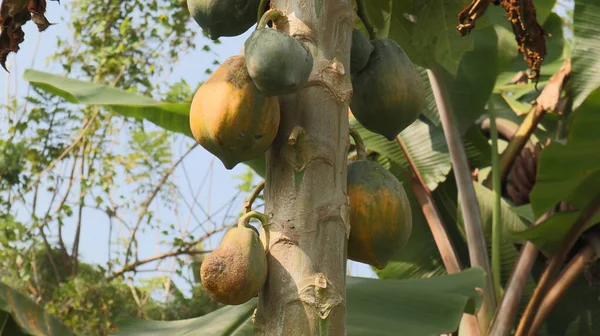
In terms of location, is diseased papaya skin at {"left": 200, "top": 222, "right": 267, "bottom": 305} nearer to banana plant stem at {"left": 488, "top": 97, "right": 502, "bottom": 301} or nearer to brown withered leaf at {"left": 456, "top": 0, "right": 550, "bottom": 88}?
brown withered leaf at {"left": 456, "top": 0, "right": 550, "bottom": 88}

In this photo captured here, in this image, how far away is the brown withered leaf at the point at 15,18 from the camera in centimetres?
130

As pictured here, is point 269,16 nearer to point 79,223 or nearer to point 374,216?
point 374,216

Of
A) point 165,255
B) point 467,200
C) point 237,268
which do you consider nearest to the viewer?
point 237,268

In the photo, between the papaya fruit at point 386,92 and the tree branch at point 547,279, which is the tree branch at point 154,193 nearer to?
the tree branch at point 547,279

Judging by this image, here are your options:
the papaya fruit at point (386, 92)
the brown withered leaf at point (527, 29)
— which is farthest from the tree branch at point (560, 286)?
the papaya fruit at point (386, 92)

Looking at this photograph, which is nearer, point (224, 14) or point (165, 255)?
point (224, 14)

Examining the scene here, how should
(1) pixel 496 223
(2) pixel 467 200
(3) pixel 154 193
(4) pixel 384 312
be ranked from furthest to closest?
(3) pixel 154 193 → (1) pixel 496 223 → (2) pixel 467 200 → (4) pixel 384 312

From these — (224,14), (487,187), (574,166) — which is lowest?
(224,14)

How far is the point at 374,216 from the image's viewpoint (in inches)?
42.4

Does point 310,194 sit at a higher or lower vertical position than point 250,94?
lower

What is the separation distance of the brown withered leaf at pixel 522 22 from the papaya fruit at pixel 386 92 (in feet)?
1.03

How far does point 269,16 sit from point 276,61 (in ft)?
0.45

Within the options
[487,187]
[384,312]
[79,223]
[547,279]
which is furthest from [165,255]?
[384,312]

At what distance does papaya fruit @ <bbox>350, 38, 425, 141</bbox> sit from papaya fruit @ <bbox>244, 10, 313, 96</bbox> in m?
0.20
